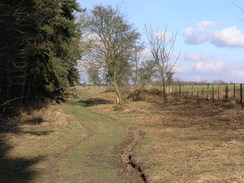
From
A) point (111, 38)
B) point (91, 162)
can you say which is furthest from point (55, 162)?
point (111, 38)

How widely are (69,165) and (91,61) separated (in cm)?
1892

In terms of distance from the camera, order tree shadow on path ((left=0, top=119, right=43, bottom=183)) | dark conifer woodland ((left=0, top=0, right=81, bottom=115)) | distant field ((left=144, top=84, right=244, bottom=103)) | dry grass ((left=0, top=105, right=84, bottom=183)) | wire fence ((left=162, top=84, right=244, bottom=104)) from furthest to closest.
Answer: distant field ((left=144, top=84, right=244, bottom=103)) → wire fence ((left=162, top=84, right=244, bottom=104)) → dark conifer woodland ((left=0, top=0, right=81, bottom=115)) → dry grass ((left=0, top=105, right=84, bottom=183)) → tree shadow on path ((left=0, top=119, right=43, bottom=183))

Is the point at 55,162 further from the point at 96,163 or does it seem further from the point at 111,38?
the point at 111,38

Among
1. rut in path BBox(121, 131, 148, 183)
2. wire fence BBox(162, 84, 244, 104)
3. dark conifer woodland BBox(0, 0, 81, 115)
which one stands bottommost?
rut in path BBox(121, 131, 148, 183)

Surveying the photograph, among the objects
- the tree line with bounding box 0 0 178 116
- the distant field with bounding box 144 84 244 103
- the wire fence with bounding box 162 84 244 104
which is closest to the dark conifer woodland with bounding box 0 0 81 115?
the tree line with bounding box 0 0 178 116

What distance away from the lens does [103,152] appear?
862 centimetres

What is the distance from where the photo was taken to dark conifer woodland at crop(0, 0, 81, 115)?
12.3 m

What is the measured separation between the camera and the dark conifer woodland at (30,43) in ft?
40.3

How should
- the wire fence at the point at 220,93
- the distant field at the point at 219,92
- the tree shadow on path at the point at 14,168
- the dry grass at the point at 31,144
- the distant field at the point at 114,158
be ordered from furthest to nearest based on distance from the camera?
the distant field at the point at 219,92, the wire fence at the point at 220,93, the dry grass at the point at 31,144, the tree shadow on path at the point at 14,168, the distant field at the point at 114,158

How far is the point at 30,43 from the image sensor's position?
13.6 meters

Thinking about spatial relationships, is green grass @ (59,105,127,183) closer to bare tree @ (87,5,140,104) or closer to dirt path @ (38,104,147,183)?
dirt path @ (38,104,147,183)

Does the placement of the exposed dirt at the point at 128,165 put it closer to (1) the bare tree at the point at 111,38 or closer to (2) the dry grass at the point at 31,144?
(2) the dry grass at the point at 31,144

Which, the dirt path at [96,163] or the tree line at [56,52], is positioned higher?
the tree line at [56,52]

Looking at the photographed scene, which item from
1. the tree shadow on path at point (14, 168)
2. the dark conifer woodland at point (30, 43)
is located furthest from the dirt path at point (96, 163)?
the dark conifer woodland at point (30, 43)
